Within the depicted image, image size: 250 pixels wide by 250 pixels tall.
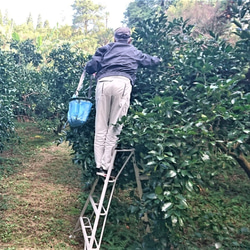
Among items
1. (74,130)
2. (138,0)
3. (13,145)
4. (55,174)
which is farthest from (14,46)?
(138,0)

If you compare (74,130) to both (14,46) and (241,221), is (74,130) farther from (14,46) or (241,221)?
(14,46)

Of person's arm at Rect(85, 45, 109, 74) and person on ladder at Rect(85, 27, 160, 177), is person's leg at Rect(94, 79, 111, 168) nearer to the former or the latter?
person on ladder at Rect(85, 27, 160, 177)

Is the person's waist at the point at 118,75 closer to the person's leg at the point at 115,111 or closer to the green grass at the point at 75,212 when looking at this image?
the person's leg at the point at 115,111

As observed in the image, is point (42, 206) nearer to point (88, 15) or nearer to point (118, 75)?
point (118, 75)

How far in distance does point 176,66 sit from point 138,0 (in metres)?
21.9

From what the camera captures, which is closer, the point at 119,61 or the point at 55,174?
the point at 119,61

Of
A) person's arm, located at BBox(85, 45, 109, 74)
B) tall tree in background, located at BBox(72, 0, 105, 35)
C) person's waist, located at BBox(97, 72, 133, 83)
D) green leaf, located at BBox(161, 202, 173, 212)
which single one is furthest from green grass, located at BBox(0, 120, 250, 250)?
tall tree in background, located at BBox(72, 0, 105, 35)

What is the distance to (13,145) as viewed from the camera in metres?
5.91

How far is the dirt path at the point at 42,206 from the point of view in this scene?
2732 millimetres

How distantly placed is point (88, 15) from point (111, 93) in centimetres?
2359

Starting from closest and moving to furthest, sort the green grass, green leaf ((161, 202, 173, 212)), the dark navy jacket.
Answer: green leaf ((161, 202, 173, 212)) < the dark navy jacket < the green grass

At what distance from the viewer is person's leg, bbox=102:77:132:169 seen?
8.20ft

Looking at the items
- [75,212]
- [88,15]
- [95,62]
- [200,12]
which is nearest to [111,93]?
[95,62]

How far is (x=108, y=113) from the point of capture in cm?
258
